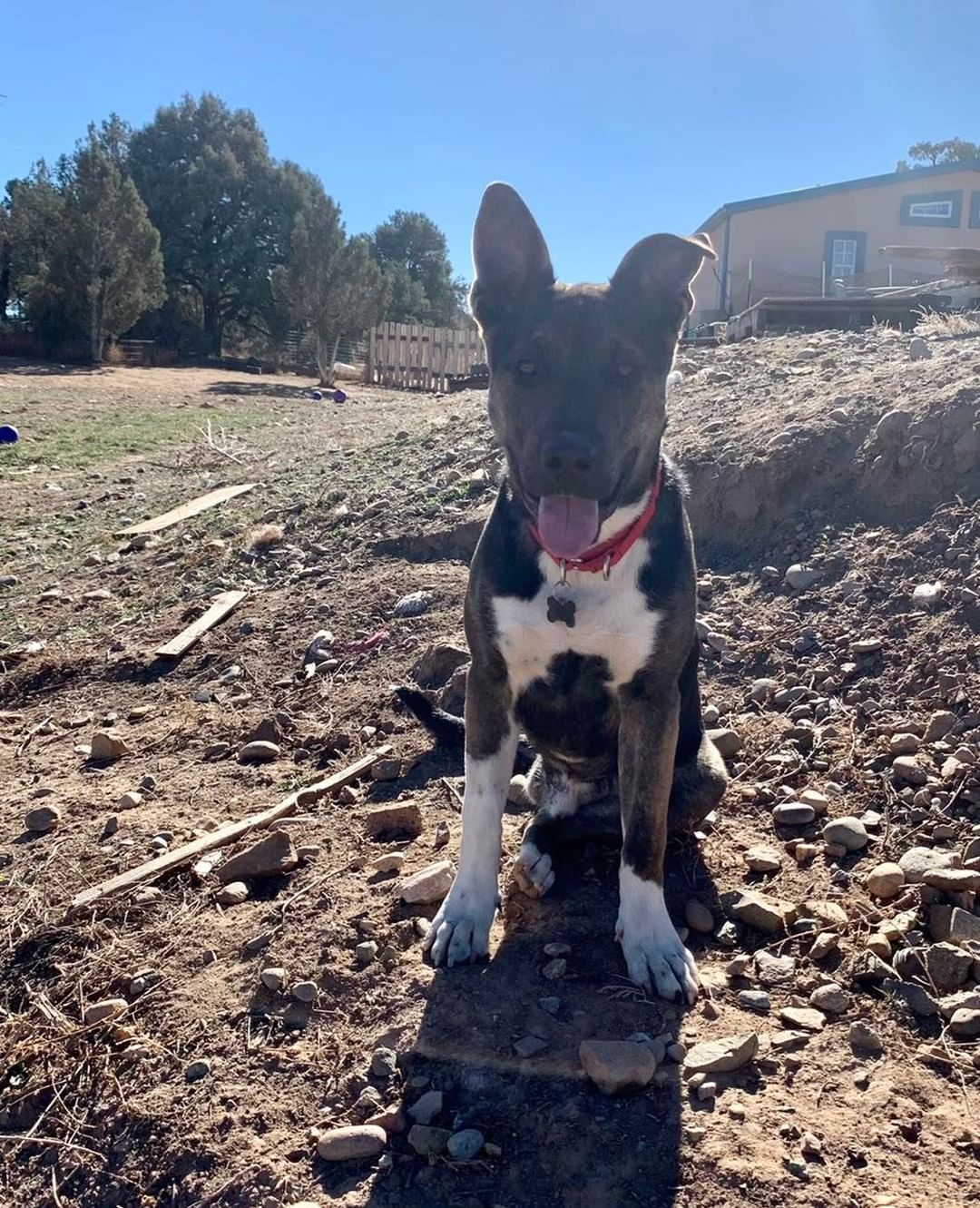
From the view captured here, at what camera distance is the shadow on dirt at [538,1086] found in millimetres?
2146

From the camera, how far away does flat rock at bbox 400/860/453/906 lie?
309 centimetres

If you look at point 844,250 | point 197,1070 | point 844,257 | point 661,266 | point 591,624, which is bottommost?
point 197,1070

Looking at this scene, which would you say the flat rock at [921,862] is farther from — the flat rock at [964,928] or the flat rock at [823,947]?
the flat rock at [823,947]

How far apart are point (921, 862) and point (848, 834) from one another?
26cm

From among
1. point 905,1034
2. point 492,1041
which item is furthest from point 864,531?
point 492,1041

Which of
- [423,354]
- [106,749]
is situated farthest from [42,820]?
[423,354]

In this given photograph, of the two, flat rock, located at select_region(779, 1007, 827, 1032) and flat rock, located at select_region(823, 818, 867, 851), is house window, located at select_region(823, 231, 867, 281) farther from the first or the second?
flat rock, located at select_region(779, 1007, 827, 1032)

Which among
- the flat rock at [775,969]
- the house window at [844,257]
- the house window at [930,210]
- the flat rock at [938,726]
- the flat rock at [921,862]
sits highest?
the house window at [930,210]

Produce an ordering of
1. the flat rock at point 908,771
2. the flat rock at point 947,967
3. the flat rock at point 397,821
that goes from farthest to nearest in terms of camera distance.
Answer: the flat rock at point 397,821, the flat rock at point 908,771, the flat rock at point 947,967

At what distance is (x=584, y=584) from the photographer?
9.39 ft

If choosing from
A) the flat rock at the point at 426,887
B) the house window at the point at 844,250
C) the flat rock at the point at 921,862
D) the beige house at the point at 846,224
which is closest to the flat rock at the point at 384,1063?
the flat rock at the point at 426,887

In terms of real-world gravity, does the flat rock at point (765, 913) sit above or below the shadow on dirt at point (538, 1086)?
above

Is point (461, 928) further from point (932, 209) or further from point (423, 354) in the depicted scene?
point (932, 209)

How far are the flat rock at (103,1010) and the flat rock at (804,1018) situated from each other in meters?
1.79
